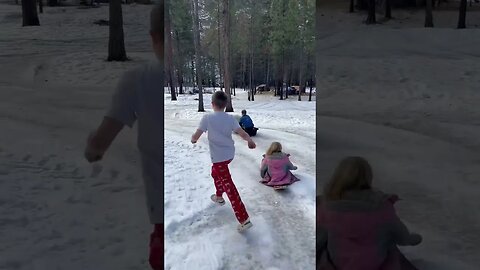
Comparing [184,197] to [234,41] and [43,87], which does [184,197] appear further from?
[43,87]

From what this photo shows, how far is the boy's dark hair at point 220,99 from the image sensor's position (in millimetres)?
1921

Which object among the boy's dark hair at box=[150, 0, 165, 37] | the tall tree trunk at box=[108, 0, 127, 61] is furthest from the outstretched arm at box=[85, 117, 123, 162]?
the boy's dark hair at box=[150, 0, 165, 37]

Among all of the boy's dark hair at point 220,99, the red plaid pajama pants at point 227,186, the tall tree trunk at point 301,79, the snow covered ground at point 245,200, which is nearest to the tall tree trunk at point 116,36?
the snow covered ground at point 245,200

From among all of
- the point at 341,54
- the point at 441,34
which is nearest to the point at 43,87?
the point at 341,54

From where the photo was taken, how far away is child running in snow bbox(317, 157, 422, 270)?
1.28m

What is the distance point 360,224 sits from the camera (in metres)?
1.29

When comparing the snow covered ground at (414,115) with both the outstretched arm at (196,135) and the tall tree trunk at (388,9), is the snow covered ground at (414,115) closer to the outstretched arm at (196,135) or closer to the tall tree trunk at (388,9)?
the tall tree trunk at (388,9)

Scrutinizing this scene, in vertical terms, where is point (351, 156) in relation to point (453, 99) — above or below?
below

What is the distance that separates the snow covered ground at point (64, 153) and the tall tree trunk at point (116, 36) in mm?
16

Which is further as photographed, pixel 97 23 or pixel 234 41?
pixel 234 41

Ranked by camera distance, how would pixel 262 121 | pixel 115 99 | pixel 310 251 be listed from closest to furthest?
pixel 115 99
pixel 310 251
pixel 262 121

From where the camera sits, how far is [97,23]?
51.1 inches

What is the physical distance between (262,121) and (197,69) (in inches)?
15.8

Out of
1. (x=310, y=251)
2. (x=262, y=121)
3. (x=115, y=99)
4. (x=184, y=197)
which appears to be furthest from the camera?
(x=262, y=121)
